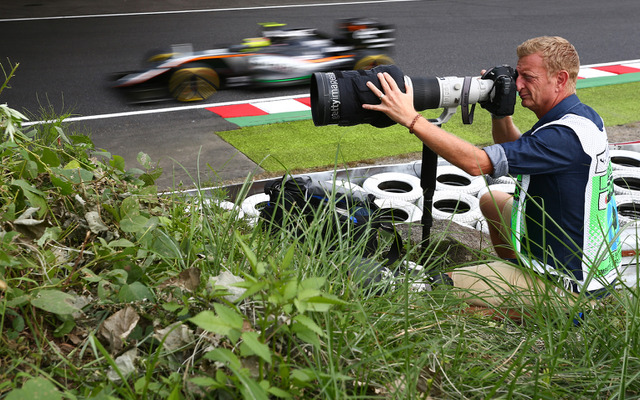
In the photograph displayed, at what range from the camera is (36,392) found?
1130 mm

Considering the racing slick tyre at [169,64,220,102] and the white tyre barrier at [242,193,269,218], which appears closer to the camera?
the white tyre barrier at [242,193,269,218]

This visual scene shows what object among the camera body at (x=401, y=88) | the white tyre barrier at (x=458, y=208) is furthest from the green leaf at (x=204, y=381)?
the white tyre barrier at (x=458, y=208)

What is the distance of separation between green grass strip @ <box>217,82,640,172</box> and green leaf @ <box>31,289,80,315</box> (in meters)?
3.54

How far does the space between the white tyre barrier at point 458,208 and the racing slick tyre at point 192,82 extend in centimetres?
352

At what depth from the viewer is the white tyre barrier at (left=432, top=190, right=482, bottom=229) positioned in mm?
3984

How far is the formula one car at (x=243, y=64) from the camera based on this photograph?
6.70 m

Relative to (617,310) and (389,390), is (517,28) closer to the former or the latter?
(617,310)

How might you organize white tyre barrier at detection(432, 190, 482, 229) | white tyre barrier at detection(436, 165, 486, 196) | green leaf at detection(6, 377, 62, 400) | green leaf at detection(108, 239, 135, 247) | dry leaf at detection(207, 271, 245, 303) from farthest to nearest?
white tyre barrier at detection(436, 165, 486, 196) < white tyre barrier at detection(432, 190, 482, 229) < green leaf at detection(108, 239, 135, 247) < dry leaf at detection(207, 271, 245, 303) < green leaf at detection(6, 377, 62, 400)

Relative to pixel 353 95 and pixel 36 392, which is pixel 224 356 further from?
pixel 353 95

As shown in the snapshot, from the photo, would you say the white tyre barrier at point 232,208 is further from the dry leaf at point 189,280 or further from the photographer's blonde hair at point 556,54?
the photographer's blonde hair at point 556,54

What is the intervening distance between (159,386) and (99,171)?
3.67 ft

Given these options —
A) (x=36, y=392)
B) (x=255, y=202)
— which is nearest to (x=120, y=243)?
(x=36, y=392)

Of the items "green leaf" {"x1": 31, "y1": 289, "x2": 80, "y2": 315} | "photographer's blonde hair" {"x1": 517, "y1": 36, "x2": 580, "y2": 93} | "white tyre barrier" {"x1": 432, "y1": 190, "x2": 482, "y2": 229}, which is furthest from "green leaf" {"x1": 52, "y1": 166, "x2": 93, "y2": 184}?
"white tyre barrier" {"x1": 432, "y1": 190, "x2": 482, "y2": 229}

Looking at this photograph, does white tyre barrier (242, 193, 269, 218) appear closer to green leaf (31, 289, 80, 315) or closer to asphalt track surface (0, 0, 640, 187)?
asphalt track surface (0, 0, 640, 187)
